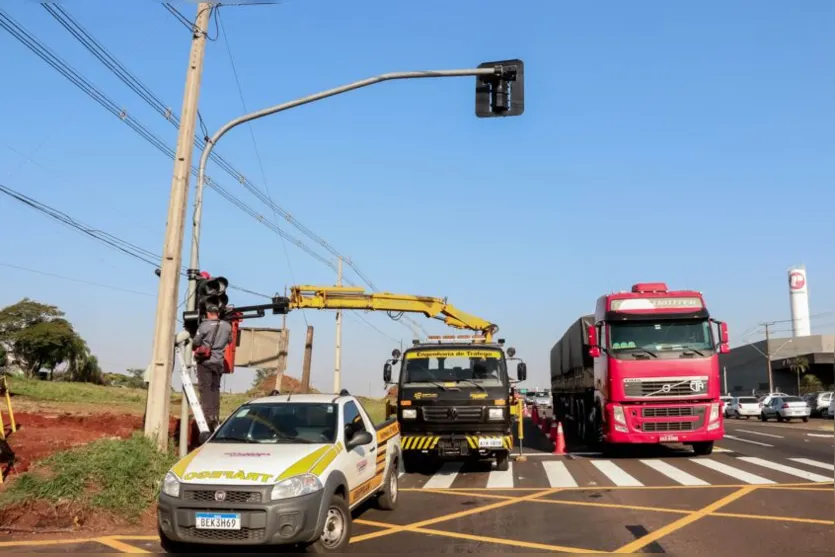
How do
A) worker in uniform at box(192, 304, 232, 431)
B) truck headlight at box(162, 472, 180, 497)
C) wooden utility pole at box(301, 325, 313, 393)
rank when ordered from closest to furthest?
truck headlight at box(162, 472, 180, 497), worker in uniform at box(192, 304, 232, 431), wooden utility pole at box(301, 325, 313, 393)

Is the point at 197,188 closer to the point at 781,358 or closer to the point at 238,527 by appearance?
the point at 238,527

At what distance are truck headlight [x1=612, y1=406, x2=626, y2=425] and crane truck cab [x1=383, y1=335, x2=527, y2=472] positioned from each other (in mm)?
2642

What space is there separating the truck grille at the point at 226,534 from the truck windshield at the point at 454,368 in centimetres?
761

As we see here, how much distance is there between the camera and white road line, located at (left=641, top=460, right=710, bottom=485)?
40.8ft

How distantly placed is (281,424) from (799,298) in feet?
412

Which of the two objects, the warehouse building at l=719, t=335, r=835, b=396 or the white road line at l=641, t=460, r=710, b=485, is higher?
the warehouse building at l=719, t=335, r=835, b=396

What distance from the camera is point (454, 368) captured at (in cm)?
1438

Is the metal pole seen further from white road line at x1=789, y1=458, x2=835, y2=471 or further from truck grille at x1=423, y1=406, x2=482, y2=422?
white road line at x1=789, y1=458, x2=835, y2=471

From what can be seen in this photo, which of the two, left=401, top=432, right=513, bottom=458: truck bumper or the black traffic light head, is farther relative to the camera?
left=401, top=432, right=513, bottom=458: truck bumper

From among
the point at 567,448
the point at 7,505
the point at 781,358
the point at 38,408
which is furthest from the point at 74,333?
the point at 781,358

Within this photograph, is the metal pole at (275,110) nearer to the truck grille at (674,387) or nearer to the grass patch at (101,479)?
the grass patch at (101,479)

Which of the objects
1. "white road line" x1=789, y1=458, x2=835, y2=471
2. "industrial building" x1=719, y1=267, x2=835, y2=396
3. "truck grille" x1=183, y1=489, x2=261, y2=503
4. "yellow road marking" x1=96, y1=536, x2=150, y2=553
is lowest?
"yellow road marking" x1=96, y1=536, x2=150, y2=553

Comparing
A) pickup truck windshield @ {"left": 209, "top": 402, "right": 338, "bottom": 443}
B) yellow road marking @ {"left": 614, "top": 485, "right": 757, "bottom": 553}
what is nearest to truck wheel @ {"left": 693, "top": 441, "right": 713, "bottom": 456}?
Result: yellow road marking @ {"left": 614, "top": 485, "right": 757, "bottom": 553}

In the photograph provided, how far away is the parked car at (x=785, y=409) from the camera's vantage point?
38250 mm
